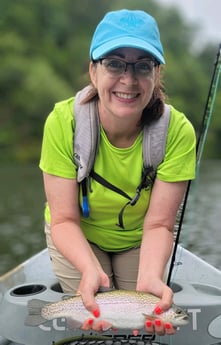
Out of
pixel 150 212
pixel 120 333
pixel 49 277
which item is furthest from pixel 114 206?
pixel 49 277

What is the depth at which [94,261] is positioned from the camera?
313cm

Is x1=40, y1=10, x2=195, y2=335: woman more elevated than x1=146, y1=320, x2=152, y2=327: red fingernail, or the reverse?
x1=40, y1=10, x2=195, y2=335: woman

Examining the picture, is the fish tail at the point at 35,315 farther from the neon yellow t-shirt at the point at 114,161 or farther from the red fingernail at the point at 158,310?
the neon yellow t-shirt at the point at 114,161

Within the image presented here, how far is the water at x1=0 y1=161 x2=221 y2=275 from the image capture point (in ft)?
32.7

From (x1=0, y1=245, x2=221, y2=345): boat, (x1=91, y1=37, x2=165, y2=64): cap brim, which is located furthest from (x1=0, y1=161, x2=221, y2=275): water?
(x1=91, y1=37, x2=165, y2=64): cap brim

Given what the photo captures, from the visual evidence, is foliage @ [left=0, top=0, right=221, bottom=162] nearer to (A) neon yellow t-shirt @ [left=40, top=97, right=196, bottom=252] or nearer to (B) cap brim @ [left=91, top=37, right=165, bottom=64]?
(A) neon yellow t-shirt @ [left=40, top=97, right=196, bottom=252]

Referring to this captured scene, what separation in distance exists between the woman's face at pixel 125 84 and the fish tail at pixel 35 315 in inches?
37.9

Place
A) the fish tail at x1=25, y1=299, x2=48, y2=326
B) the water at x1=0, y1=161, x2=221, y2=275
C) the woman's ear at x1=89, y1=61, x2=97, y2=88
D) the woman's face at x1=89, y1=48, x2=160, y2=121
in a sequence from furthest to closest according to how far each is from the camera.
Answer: the water at x1=0, y1=161, x2=221, y2=275 < the woman's ear at x1=89, y1=61, x2=97, y2=88 < the woman's face at x1=89, y1=48, x2=160, y2=121 < the fish tail at x1=25, y1=299, x2=48, y2=326

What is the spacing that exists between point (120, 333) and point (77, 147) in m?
0.96

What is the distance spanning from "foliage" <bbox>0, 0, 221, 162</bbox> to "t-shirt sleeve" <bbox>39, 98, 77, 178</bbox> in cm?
3164

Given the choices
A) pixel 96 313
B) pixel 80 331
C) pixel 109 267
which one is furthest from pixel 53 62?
pixel 96 313

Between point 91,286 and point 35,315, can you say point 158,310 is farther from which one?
point 35,315

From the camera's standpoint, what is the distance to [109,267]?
378 cm

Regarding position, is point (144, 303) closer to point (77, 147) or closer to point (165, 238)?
point (165, 238)
